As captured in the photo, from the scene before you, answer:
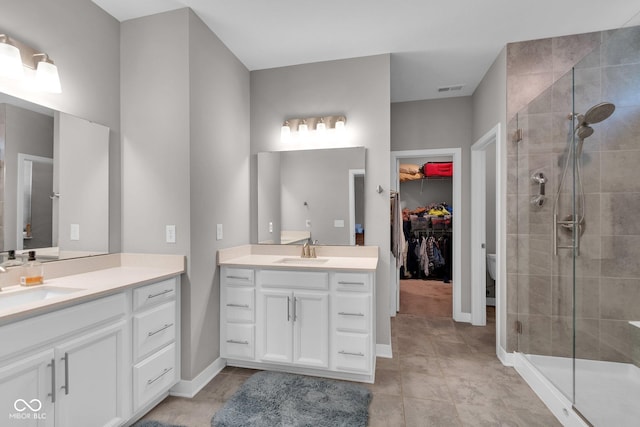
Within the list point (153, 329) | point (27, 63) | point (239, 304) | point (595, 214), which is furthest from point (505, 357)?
point (27, 63)

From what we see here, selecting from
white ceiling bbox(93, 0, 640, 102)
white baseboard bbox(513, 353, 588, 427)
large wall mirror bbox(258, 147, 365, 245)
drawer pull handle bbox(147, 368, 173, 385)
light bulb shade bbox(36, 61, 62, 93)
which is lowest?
white baseboard bbox(513, 353, 588, 427)

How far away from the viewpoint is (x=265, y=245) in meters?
2.98

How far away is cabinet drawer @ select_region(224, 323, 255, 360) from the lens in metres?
2.40

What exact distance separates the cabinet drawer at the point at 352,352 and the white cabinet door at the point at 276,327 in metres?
0.38

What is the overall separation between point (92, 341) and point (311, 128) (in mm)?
2264

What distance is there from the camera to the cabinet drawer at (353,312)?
2.21m

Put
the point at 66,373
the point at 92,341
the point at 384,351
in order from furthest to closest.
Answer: the point at 384,351 < the point at 92,341 < the point at 66,373

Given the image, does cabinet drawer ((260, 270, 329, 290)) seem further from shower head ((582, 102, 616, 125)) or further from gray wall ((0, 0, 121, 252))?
shower head ((582, 102, 616, 125))

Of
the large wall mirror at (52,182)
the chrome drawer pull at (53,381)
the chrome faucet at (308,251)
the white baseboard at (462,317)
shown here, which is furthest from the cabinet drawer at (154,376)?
the white baseboard at (462,317)

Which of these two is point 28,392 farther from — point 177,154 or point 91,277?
point 177,154

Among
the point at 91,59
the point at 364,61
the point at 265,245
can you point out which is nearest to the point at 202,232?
the point at 265,245

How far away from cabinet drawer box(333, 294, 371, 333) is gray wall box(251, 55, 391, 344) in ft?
1.84

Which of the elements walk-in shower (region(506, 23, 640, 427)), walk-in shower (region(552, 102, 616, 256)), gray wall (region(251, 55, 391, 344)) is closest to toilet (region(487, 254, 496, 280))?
walk-in shower (region(506, 23, 640, 427))

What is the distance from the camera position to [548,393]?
202 centimetres
